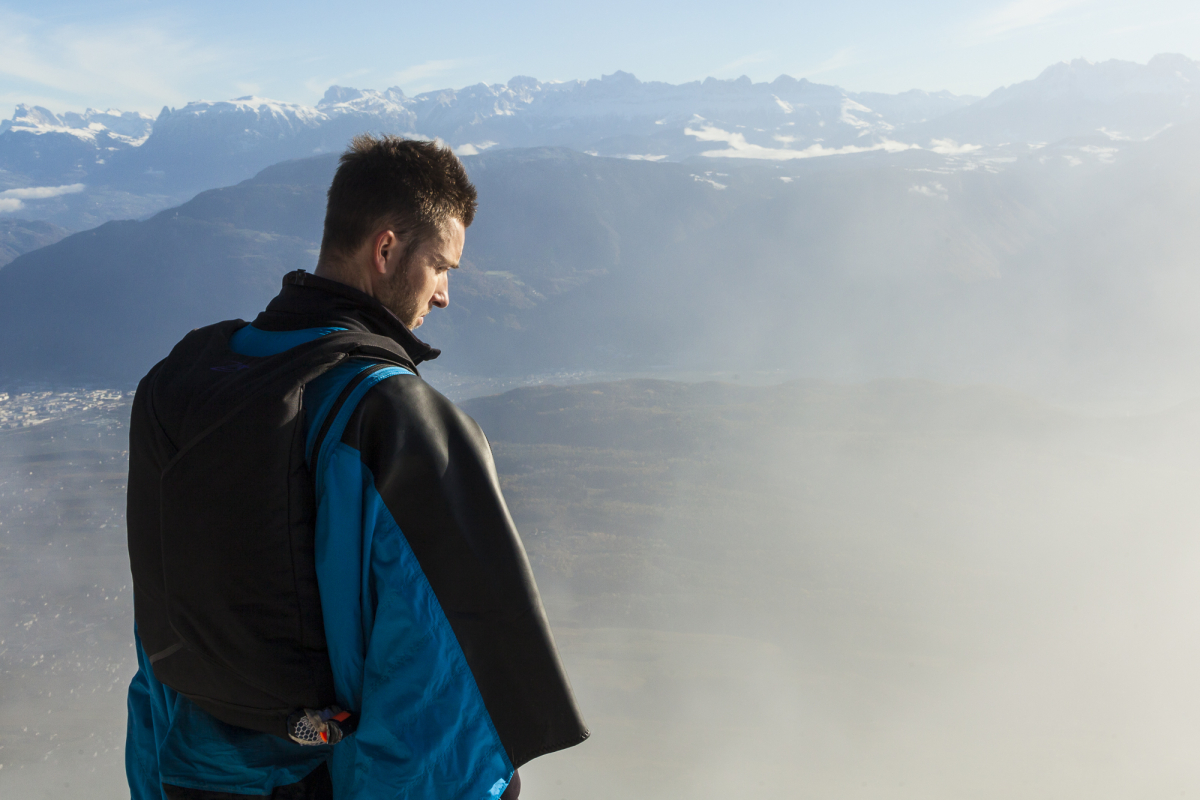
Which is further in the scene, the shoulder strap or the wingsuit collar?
the wingsuit collar

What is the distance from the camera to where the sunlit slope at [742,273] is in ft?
280

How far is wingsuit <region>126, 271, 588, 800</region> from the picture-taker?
111 cm

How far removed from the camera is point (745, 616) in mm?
20812

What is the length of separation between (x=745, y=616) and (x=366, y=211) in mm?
20978

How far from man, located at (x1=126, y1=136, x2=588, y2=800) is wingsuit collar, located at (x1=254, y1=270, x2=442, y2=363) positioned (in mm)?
23

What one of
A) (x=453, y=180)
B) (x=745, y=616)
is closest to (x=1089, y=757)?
(x=745, y=616)

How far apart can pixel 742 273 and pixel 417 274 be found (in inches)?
4403

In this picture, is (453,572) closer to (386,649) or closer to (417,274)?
(386,649)

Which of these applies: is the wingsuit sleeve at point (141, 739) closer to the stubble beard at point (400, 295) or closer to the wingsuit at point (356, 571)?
the wingsuit at point (356, 571)

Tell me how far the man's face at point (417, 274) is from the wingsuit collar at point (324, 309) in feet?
0.16

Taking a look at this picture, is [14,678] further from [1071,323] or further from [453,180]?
[1071,323]

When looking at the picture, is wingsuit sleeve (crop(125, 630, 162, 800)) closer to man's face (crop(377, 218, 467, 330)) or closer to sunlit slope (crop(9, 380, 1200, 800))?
man's face (crop(377, 218, 467, 330))

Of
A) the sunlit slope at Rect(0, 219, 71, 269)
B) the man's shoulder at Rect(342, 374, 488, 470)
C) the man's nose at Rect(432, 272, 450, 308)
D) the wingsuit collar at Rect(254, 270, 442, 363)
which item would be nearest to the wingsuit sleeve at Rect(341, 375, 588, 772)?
the man's shoulder at Rect(342, 374, 488, 470)

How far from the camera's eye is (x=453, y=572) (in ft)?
3.70
